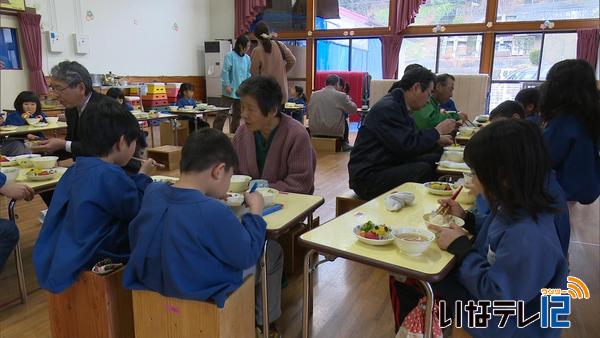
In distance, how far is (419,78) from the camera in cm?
278

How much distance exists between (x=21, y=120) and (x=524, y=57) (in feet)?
29.8

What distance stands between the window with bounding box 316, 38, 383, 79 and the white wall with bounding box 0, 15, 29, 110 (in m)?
6.54

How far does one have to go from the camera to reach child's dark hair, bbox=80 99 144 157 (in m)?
1.63

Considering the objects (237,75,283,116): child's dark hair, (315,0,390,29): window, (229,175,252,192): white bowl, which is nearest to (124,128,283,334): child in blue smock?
(229,175,252,192): white bowl

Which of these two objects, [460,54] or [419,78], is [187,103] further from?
[460,54]

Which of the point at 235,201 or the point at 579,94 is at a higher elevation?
the point at 579,94

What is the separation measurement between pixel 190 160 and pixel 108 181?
40cm

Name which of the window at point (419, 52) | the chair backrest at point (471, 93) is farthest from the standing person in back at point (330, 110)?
the window at point (419, 52)

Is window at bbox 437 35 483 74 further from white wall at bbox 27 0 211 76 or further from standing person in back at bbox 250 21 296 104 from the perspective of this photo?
white wall at bbox 27 0 211 76

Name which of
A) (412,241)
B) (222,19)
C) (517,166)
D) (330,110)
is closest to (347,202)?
(412,241)

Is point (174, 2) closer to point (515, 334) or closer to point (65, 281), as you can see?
point (65, 281)

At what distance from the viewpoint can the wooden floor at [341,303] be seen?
84.7 inches

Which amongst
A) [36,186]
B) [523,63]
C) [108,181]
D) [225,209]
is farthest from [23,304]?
[523,63]

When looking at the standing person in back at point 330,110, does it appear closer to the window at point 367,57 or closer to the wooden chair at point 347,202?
the window at point 367,57
